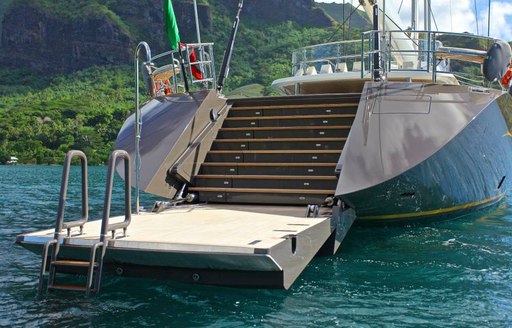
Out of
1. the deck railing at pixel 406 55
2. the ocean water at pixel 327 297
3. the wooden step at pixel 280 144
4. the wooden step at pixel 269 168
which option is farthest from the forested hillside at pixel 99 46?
the ocean water at pixel 327 297

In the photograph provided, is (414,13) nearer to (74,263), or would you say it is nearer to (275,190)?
(275,190)

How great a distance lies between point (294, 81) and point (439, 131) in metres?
4.48

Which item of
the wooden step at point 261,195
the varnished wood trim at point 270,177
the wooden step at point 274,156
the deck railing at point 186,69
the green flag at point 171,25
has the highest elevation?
the green flag at point 171,25

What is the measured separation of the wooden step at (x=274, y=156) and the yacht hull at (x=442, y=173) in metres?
Result: 0.96

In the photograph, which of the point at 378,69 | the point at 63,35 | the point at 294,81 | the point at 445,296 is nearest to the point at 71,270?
the point at 445,296

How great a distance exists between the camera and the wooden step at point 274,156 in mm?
8125

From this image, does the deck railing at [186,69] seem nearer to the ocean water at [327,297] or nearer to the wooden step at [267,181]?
the wooden step at [267,181]

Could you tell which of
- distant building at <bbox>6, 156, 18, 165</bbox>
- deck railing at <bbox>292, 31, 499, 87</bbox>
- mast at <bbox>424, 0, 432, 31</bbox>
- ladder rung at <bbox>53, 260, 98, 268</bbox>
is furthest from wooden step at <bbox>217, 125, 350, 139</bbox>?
distant building at <bbox>6, 156, 18, 165</bbox>

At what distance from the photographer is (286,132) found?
888 cm

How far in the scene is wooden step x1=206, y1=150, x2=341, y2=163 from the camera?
812cm

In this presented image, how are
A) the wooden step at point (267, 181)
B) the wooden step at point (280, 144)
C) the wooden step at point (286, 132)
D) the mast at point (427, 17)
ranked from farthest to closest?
the mast at point (427, 17), the wooden step at point (286, 132), the wooden step at point (280, 144), the wooden step at point (267, 181)

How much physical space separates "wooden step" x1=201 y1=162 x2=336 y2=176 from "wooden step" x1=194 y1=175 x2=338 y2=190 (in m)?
0.21

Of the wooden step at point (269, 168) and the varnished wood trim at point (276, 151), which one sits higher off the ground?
the varnished wood trim at point (276, 151)

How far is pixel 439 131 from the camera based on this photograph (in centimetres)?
733
